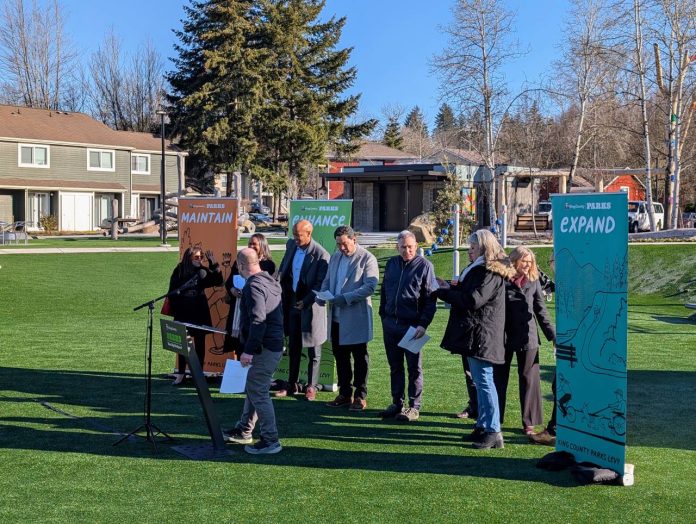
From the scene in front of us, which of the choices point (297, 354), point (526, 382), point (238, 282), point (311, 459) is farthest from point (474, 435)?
point (238, 282)

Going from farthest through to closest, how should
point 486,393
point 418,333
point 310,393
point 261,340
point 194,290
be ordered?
1. point 194,290
2. point 310,393
3. point 418,333
4. point 486,393
5. point 261,340

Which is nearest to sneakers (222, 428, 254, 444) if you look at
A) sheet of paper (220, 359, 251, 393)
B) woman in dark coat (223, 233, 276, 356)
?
sheet of paper (220, 359, 251, 393)

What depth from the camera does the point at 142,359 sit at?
12.1 meters

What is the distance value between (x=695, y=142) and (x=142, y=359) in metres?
38.9

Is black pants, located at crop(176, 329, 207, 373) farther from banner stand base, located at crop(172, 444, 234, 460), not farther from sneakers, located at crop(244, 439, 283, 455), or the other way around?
sneakers, located at crop(244, 439, 283, 455)

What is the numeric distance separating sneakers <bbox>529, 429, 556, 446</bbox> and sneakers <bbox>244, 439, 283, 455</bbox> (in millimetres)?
2290

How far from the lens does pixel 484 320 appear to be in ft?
24.0

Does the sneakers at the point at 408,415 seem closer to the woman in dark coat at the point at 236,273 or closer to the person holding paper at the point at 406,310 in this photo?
the person holding paper at the point at 406,310

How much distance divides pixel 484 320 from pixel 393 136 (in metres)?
85.1

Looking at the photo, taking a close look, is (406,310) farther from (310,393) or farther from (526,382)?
(310,393)

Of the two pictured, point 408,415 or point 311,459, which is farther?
point 408,415

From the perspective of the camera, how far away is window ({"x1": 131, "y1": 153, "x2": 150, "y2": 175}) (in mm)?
58281

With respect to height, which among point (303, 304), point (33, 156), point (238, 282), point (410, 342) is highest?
point (33, 156)

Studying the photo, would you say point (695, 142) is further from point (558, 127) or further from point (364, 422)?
point (364, 422)
